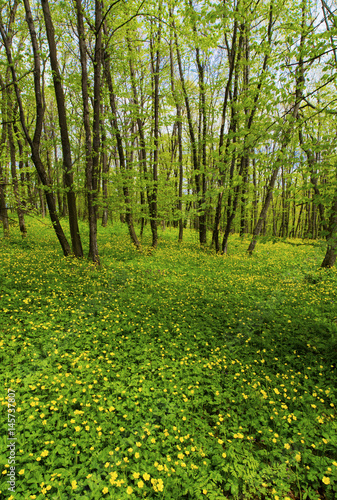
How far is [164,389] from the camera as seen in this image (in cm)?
375

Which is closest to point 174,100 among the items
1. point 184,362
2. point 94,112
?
point 94,112

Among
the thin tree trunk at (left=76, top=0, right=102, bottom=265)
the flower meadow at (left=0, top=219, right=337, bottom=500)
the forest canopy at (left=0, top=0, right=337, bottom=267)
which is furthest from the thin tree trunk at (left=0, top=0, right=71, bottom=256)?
the flower meadow at (left=0, top=219, right=337, bottom=500)

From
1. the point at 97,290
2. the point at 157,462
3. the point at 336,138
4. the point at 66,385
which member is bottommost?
the point at 157,462

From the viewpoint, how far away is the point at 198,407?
11.6 ft

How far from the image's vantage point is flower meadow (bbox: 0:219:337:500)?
262 cm

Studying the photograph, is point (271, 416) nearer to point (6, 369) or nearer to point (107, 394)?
point (107, 394)

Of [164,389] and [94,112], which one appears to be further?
[94,112]

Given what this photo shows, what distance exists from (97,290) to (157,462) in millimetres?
4855

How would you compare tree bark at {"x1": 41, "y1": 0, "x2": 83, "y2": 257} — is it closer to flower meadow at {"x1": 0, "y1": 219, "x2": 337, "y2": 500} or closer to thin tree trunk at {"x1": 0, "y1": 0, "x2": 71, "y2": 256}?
thin tree trunk at {"x1": 0, "y1": 0, "x2": 71, "y2": 256}

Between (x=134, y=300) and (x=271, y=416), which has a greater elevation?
(x=134, y=300)

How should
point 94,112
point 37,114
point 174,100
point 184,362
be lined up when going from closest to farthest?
1. point 184,362
2. point 37,114
3. point 94,112
4. point 174,100

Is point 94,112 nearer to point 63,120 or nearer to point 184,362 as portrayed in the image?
point 63,120

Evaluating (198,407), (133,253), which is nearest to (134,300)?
(198,407)

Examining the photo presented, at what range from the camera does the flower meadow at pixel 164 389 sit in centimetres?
262
